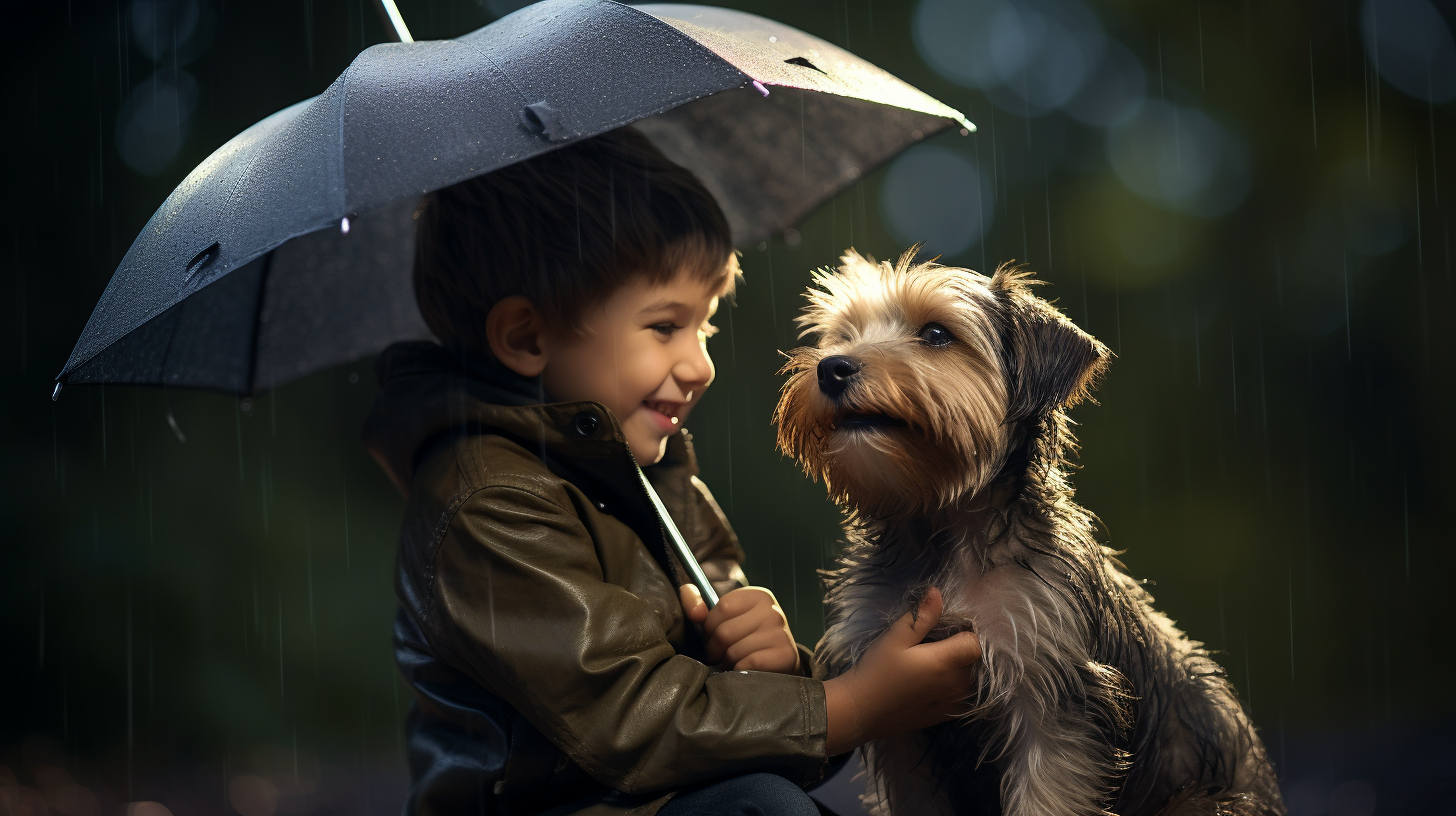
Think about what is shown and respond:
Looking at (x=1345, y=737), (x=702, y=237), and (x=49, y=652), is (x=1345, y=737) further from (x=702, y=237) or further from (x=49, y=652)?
(x=49, y=652)

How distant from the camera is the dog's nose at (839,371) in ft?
7.14

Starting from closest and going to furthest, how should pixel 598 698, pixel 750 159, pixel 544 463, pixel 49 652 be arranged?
pixel 598 698, pixel 544 463, pixel 750 159, pixel 49 652

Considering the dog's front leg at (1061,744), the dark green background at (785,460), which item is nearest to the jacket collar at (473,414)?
the dog's front leg at (1061,744)

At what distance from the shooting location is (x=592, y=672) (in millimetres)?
2061

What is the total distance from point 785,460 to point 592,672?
12.0ft

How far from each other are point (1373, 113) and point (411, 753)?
5.25m

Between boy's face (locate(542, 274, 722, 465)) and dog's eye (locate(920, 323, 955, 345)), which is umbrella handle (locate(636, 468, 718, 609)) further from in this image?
dog's eye (locate(920, 323, 955, 345))

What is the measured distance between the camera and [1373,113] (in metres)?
5.01

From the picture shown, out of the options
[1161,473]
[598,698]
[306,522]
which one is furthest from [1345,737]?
[306,522]

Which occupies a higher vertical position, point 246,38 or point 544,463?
point 246,38

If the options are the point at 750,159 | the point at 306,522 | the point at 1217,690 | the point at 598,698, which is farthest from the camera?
the point at 306,522

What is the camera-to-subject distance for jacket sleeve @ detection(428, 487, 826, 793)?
2.06 meters

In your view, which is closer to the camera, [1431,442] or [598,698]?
[598,698]

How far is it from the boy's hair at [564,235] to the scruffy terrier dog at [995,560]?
16.0 inches
